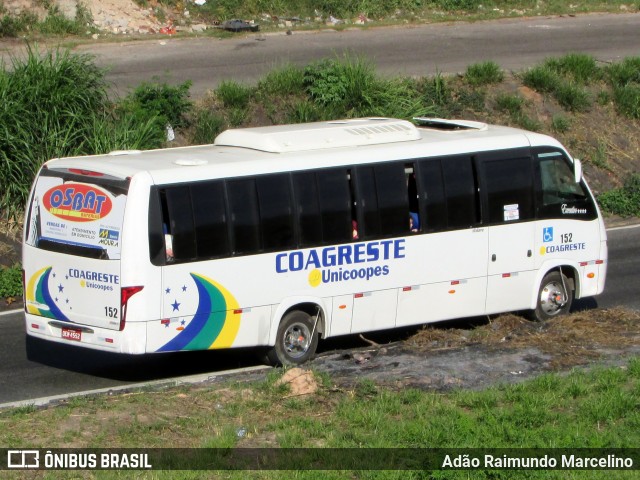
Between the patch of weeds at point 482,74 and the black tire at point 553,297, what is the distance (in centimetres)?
1091

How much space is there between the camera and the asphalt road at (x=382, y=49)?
25328 millimetres

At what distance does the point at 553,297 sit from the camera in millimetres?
15758

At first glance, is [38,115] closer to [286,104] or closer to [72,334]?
[286,104]

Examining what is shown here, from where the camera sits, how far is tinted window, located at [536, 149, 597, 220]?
15.4m

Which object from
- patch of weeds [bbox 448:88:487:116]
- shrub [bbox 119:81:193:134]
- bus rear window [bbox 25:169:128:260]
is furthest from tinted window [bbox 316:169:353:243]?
patch of weeds [bbox 448:88:487:116]

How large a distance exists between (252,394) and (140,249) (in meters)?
1.95

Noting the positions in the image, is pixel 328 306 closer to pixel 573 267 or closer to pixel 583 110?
pixel 573 267

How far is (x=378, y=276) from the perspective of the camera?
14.0 metres

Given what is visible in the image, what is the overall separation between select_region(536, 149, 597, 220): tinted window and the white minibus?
1.0 inches

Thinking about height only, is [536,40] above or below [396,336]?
above

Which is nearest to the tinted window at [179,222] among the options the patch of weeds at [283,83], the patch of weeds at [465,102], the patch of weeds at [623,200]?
the patch of weeds at [283,83]

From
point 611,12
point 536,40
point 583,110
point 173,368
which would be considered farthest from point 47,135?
point 611,12

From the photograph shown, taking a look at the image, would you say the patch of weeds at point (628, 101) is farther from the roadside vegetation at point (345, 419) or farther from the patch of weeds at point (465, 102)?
the roadside vegetation at point (345, 419)

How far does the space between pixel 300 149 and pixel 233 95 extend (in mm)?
9237
